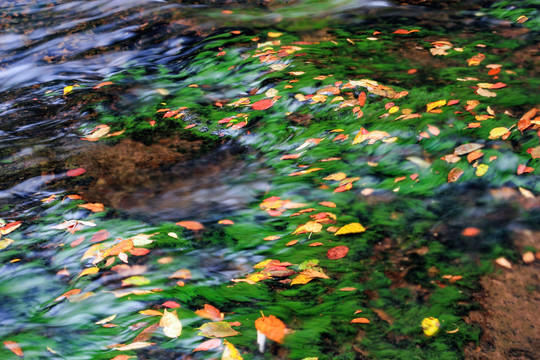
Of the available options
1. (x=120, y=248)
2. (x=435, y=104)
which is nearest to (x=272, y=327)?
(x=120, y=248)

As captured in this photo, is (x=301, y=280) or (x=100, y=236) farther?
(x=100, y=236)

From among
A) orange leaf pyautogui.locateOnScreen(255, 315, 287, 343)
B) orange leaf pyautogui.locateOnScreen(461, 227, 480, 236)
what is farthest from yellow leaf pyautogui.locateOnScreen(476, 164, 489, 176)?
orange leaf pyautogui.locateOnScreen(255, 315, 287, 343)

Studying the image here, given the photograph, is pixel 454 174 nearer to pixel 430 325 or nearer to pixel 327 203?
pixel 327 203

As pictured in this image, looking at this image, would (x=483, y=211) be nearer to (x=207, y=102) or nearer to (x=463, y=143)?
(x=463, y=143)

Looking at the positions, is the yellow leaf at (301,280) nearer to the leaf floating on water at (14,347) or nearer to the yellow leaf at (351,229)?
the yellow leaf at (351,229)

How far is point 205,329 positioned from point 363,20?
6623 mm

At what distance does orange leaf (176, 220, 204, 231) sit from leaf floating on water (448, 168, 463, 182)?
7.64 feet

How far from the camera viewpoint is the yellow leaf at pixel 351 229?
3.69 metres

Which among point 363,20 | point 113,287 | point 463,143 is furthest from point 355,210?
point 363,20

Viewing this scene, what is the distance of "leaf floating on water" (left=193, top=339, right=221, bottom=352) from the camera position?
273 cm

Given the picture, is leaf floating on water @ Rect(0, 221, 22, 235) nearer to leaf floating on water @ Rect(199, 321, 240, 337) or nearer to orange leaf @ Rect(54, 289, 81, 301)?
orange leaf @ Rect(54, 289, 81, 301)

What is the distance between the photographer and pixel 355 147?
470 centimetres

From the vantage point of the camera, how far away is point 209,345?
2.75 m

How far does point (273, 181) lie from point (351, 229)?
117 centimetres
